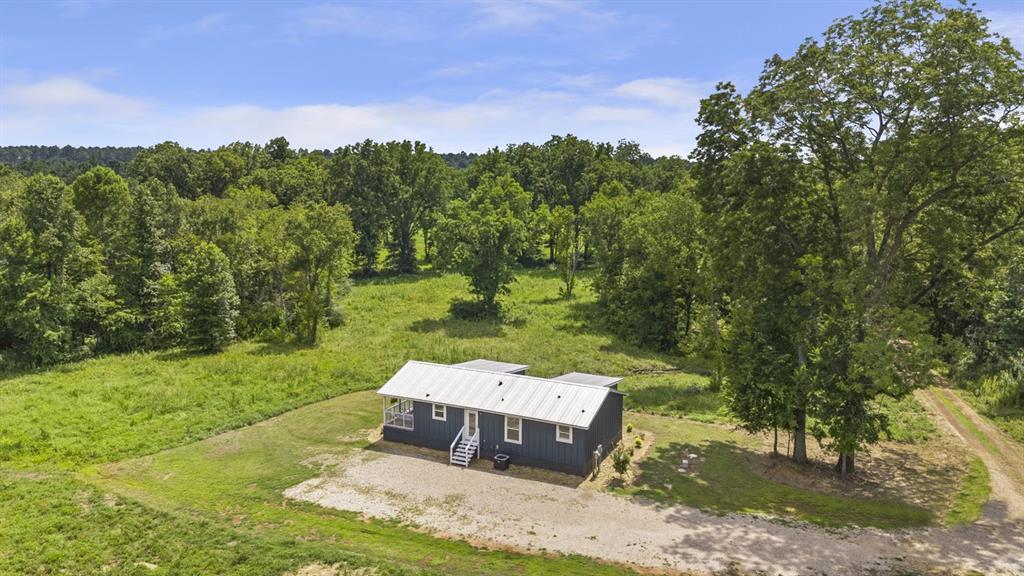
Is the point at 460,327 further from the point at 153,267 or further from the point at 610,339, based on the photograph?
the point at 153,267

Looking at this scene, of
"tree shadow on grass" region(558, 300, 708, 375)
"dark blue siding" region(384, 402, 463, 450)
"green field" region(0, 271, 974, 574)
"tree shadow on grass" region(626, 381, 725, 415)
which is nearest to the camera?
"green field" region(0, 271, 974, 574)

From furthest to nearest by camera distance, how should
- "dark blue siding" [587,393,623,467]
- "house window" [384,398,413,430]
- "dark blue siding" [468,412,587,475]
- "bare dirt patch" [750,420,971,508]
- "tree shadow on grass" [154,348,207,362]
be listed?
"tree shadow on grass" [154,348,207,362], "house window" [384,398,413,430], "dark blue siding" [587,393,623,467], "dark blue siding" [468,412,587,475], "bare dirt patch" [750,420,971,508]

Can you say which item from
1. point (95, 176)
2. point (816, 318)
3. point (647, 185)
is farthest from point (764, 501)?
point (647, 185)

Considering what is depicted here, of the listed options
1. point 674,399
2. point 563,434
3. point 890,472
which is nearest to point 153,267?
point 563,434

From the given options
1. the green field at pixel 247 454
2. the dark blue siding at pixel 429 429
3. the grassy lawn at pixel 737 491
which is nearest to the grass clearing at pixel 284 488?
the green field at pixel 247 454

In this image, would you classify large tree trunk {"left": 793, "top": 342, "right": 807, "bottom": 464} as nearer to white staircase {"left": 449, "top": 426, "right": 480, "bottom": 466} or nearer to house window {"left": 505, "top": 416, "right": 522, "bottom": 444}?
house window {"left": 505, "top": 416, "right": 522, "bottom": 444}

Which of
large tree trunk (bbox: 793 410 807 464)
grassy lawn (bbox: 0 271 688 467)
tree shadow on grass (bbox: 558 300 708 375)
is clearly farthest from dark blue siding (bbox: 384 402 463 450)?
tree shadow on grass (bbox: 558 300 708 375)
